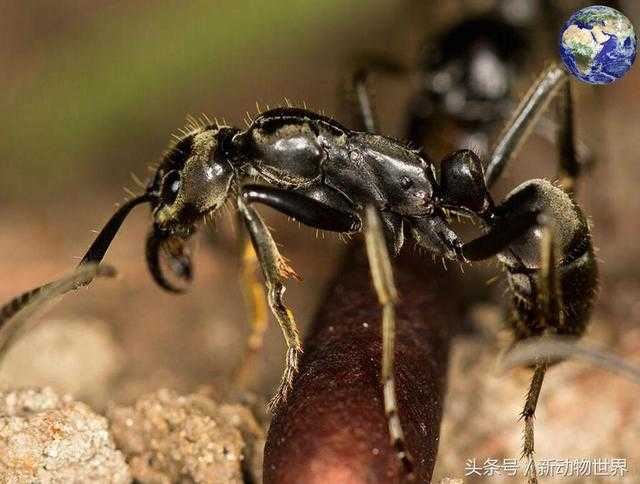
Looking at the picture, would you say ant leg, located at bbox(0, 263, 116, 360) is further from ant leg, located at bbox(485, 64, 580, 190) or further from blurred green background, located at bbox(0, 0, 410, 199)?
blurred green background, located at bbox(0, 0, 410, 199)

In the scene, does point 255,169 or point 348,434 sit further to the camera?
point 255,169

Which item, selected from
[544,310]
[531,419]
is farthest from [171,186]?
[531,419]

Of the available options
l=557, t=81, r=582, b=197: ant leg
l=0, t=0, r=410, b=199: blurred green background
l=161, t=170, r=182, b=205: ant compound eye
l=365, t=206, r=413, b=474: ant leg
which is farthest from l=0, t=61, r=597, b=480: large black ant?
l=0, t=0, r=410, b=199: blurred green background

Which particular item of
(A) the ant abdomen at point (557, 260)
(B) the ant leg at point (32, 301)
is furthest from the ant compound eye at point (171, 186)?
(A) the ant abdomen at point (557, 260)

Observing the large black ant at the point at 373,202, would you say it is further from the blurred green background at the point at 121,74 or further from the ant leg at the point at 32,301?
the blurred green background at the point at 121,74

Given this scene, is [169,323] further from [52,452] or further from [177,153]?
[52,452]

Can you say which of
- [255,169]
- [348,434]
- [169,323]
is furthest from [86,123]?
[348,434]
